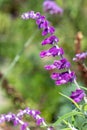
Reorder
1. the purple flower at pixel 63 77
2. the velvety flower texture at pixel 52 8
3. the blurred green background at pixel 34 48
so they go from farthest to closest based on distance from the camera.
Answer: the blurred green background at pixel 34 48
the velvety flower texture at pixel 52 8
the purple flower at pixel 63 77

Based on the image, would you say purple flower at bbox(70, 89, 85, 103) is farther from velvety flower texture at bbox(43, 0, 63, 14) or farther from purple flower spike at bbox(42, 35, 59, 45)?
velvety flower texture at bbox(43, 0, 63, 14)

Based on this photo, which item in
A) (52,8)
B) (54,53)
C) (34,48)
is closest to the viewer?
(54,53)

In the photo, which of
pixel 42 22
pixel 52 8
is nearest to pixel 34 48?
pixel 52 8

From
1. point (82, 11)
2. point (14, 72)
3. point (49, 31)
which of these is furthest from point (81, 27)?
point (49, 31)

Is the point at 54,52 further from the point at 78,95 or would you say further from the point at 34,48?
the point at 34,48

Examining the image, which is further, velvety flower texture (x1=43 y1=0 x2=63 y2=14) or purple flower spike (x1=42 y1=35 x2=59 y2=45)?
velvety flower texture (x1=43 y1=0 x2=63 y2=14)

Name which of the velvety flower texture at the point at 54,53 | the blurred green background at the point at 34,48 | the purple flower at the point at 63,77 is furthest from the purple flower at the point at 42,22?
the blurred green background at the point at 34,48

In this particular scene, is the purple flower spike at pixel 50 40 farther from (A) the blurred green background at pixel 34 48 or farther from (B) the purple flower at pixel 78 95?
(A) the blurred green background at pixel 34 48

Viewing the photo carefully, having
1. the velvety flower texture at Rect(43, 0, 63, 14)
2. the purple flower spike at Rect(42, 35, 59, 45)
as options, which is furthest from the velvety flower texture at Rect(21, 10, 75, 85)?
the velvety flower texture at Rect(43, 0, 63, 14)

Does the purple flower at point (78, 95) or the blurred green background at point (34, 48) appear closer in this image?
the purple flower at point (78, 95)

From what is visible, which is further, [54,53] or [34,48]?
[34,48]
